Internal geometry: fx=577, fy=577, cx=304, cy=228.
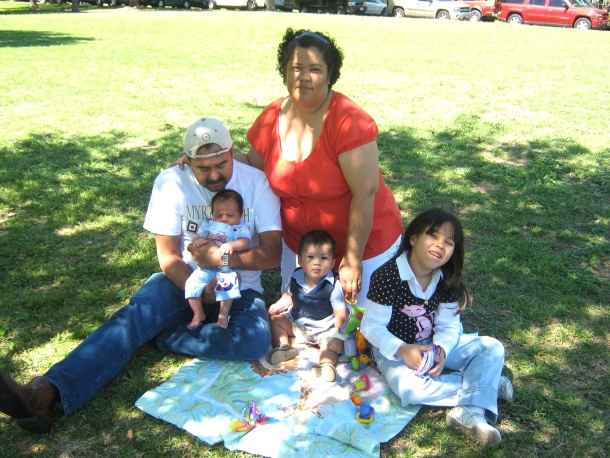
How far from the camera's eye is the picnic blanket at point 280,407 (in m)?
2.81

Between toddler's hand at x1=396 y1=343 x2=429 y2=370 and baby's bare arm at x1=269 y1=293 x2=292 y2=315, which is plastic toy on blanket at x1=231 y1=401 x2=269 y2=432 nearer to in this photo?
baby's bare arm at x1=269 y1=293 x2=292 y2=315

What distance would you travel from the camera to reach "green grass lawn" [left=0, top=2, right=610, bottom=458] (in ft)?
9.70

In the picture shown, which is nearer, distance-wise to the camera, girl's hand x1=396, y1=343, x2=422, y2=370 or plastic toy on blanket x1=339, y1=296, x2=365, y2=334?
girl's hand x1=396, y1=343, x2=422, y2=370

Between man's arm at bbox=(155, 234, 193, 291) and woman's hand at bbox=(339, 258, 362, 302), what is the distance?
90 cm

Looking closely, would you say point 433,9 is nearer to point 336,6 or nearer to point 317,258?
point 336,6

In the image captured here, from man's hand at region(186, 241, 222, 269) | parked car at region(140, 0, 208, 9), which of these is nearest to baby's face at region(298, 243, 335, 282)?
man's hand at region(186, 241, 222, 269)

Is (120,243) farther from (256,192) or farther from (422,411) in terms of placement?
(422,411)

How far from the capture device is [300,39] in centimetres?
316

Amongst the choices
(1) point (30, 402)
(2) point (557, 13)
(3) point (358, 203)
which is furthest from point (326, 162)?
(2) point (557, 13)

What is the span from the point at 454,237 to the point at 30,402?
2.20m

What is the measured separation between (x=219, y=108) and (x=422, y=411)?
633cm

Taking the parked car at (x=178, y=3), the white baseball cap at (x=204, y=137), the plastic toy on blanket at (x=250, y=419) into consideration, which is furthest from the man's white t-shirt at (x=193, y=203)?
the parked car at (x=178, y=3)

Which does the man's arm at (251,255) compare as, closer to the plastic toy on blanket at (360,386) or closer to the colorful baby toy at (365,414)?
the plastic toy on blanket at (360,386)

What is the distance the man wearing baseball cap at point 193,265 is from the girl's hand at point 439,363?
3.20ft
